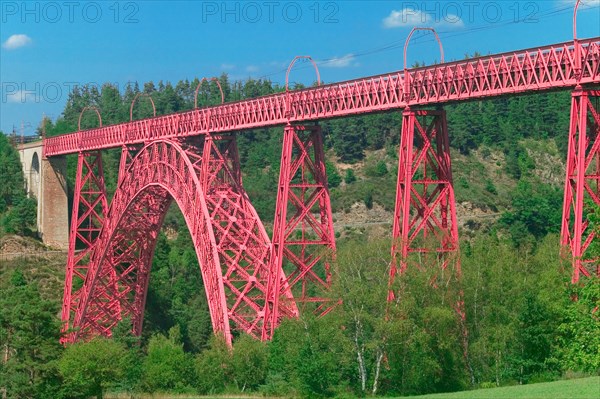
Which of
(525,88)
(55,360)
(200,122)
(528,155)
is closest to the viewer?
(525,88)

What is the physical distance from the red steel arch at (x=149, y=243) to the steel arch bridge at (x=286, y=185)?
0.33ft

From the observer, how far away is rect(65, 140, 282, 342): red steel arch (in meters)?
62.7

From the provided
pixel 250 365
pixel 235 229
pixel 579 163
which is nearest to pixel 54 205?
pixel 235 229

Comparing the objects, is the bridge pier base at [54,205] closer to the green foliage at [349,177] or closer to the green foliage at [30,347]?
the green foliage at [349,177]

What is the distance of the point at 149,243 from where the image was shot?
3305 inches

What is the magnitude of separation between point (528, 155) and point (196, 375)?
87.3 m

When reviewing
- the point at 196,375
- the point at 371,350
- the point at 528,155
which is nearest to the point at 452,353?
the point at 371,350

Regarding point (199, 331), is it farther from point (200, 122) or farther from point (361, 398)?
point (361, 398)

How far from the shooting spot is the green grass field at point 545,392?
1446 inches

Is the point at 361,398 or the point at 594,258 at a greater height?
the point at 594,258

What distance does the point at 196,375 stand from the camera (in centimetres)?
6075

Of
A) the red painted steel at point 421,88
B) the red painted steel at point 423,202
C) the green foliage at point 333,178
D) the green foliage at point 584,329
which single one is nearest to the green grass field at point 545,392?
the green foliage at point 584,329

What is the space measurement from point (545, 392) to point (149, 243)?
1937 inches

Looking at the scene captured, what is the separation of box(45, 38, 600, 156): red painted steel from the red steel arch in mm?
2746
